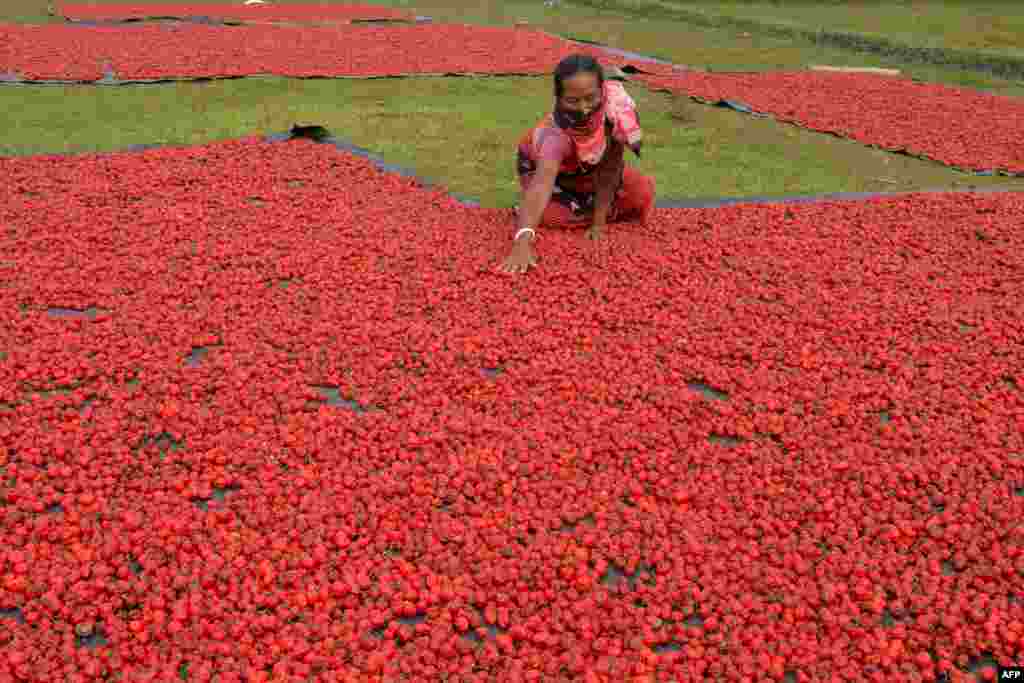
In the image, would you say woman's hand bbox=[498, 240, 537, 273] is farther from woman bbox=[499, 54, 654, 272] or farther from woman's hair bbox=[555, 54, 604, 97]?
woman's hair bbox=[555, 54, 604, 97]

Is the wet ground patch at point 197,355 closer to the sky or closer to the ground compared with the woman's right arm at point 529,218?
closer to the ground

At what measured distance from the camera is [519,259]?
4.20m

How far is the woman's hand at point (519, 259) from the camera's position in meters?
4.18

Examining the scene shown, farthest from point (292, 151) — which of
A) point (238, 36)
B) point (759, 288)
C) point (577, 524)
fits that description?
point (238, 36)

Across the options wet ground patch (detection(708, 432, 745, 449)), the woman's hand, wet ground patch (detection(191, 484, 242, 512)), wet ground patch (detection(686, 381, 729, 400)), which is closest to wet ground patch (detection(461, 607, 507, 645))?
wet ground patch (detection(191, 484, 242, 512))

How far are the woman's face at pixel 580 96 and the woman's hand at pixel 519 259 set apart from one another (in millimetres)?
741

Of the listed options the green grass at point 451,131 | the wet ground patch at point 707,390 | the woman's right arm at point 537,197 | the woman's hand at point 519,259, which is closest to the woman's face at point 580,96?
the woman's right arm at point 537,197

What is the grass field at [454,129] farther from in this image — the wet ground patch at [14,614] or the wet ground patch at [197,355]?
the wet ground patch at [14,614]

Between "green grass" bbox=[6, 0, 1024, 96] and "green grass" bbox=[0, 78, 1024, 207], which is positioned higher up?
"green grass" bbox=[6, 0, 1024, 96]

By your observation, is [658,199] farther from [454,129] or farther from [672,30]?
[672,30]

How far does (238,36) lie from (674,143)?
22.1 feet

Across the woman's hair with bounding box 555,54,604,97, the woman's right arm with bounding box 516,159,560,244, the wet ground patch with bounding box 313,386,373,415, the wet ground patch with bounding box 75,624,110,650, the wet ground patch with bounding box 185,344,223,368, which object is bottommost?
the wet ground patch with bounding box 75,624,110,650

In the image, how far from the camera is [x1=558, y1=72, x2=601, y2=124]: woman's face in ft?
13.3

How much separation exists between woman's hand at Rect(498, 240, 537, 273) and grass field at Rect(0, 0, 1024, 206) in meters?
1.03
